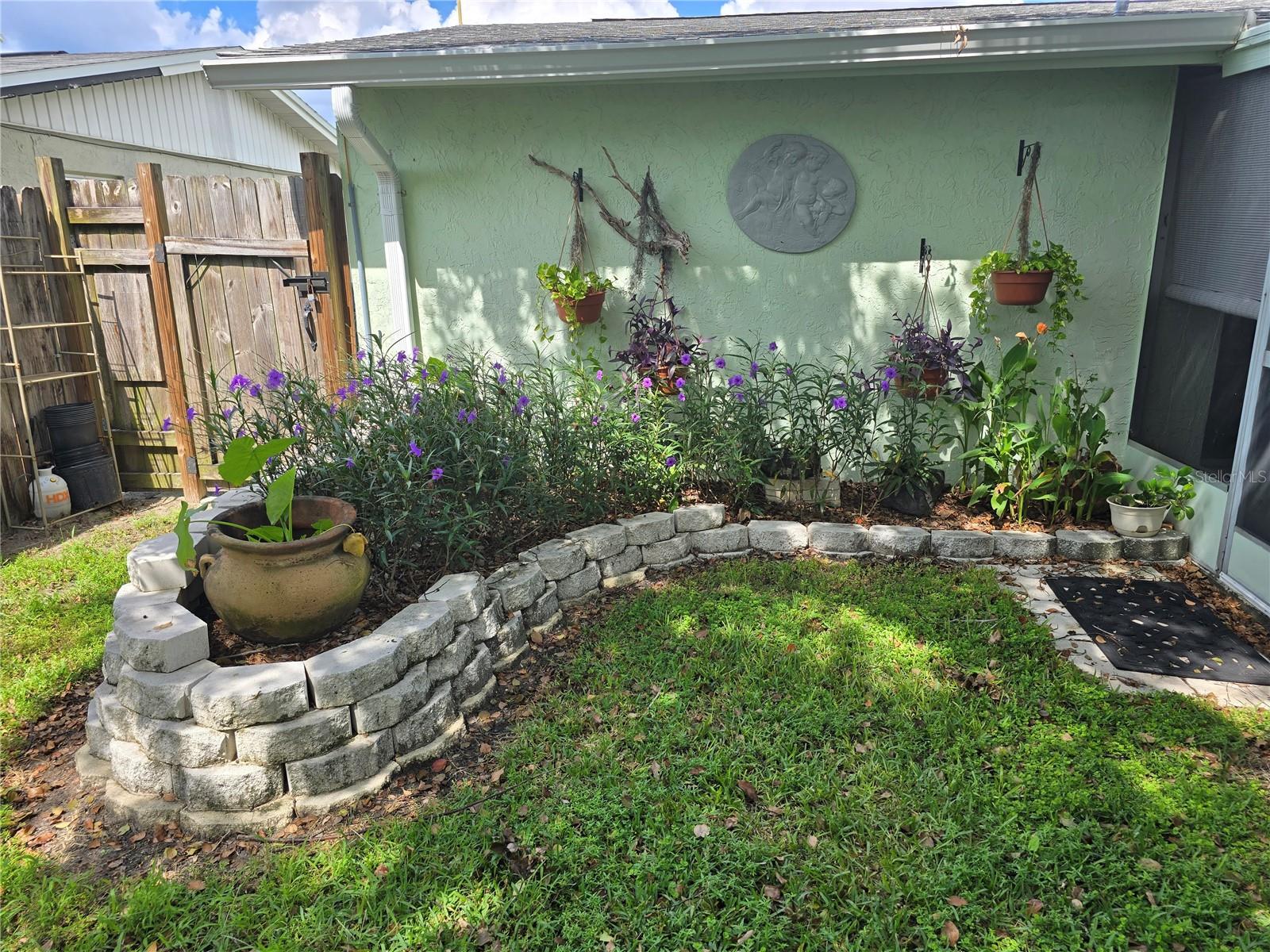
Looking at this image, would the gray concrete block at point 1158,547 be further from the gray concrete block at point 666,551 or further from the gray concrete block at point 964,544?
the gray concrete block at point 666,551

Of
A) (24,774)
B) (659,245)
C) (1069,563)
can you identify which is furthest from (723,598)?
(24,774)

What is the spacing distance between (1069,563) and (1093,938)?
2.69 m

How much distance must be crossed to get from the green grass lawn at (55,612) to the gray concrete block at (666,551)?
263cm

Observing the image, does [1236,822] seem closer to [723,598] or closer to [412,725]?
[723,598]

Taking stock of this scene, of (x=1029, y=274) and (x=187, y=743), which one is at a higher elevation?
(x=1029, y=274)

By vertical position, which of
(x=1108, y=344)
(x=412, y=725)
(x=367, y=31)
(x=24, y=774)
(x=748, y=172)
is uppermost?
(x=367, y=31)

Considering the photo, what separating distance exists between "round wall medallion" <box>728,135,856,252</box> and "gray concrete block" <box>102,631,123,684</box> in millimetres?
3946

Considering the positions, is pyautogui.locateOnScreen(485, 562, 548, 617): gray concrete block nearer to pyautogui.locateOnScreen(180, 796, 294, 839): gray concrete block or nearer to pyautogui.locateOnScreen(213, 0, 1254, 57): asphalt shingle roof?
pyautogui.locateOnScreen(180, 796, 294, 839): gray concrete block

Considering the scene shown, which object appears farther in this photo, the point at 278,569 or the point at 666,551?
the point at 666,551

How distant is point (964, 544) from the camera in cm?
449

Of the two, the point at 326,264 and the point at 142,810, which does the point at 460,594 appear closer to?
the point at 142,810

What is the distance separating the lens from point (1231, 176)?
407 centimetres

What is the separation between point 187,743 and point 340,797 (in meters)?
0.51

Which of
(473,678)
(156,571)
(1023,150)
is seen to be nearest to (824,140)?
(1023,150)
